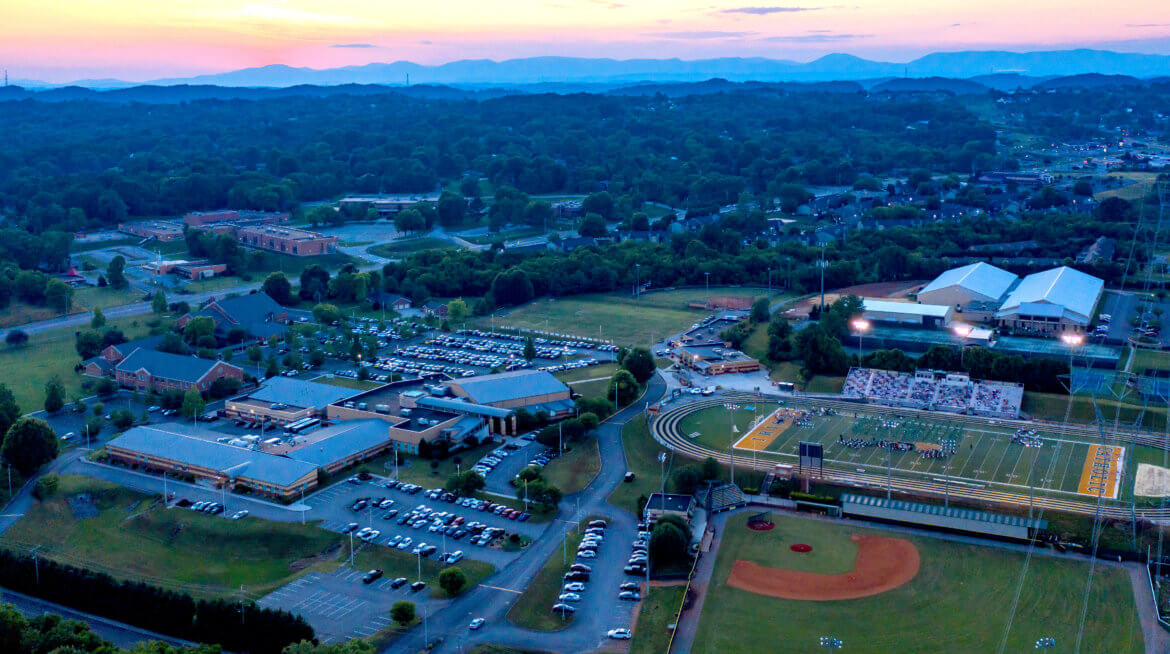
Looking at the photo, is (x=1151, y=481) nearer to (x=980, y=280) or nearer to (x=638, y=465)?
(x=638, y=465)

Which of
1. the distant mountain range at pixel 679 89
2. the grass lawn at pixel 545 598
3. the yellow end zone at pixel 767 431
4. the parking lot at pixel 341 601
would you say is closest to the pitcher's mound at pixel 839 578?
the grass lawn at pixel 545 598

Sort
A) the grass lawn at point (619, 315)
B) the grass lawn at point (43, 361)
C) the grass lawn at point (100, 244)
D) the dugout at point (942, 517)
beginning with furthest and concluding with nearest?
the grass lawn at point (100, 244)
the grass lawn at point (619, 315)
the grass lawn at point (43, 361)
the dugout at point (942, 517)

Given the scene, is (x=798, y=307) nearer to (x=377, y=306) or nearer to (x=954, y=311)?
(x=954, y=311)

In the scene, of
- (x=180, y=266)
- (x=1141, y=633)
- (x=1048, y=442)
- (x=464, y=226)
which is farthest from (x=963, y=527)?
(x=464, y=226)

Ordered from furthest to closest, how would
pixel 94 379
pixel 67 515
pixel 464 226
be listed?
pixel 464 226 < pixel 94 379 < pixel 67 515

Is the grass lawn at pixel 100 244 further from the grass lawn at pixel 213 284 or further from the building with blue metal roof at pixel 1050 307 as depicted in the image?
the building with blue metal roof at pixel 1050 307

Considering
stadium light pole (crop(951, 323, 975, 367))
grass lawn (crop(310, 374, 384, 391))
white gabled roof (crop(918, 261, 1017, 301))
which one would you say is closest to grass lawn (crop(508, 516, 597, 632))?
grass lawn (crop(310, 374, 384, 391))
